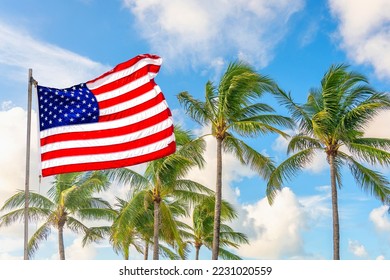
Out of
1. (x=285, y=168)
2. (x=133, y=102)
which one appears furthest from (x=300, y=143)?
(x=133, y=102)

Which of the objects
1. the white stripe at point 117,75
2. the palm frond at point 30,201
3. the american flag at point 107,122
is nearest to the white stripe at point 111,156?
the american flag at point 107,122

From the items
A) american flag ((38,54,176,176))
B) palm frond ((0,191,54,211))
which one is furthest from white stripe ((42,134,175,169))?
palm frond ((0,191,54,211))

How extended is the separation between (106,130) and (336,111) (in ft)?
56.3

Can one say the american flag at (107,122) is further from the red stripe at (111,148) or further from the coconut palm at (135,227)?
the coconut palm at (135,227)

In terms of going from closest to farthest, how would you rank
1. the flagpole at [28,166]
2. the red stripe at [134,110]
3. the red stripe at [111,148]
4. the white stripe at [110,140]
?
the flagpole at [28,166] < the red stripe at [111,148] < the white stripe at [110,140] < the red stripe at [134,110]

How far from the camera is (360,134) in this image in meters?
29.4

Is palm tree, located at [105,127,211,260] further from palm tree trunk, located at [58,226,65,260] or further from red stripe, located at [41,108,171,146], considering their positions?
red stripe, located at [41,108,171,146]

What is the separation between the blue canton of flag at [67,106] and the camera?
14.8 metres

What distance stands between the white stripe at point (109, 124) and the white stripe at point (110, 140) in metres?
0.29

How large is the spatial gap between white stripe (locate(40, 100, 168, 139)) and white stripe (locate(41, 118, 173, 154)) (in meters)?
0.29

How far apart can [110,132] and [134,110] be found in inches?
31.0

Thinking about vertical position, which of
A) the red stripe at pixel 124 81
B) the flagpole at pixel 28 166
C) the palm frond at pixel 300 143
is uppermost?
the palm frond at pixel 300 143

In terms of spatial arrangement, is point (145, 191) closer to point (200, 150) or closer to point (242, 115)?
point (200, 150)

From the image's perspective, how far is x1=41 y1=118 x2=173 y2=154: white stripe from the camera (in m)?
14.5
